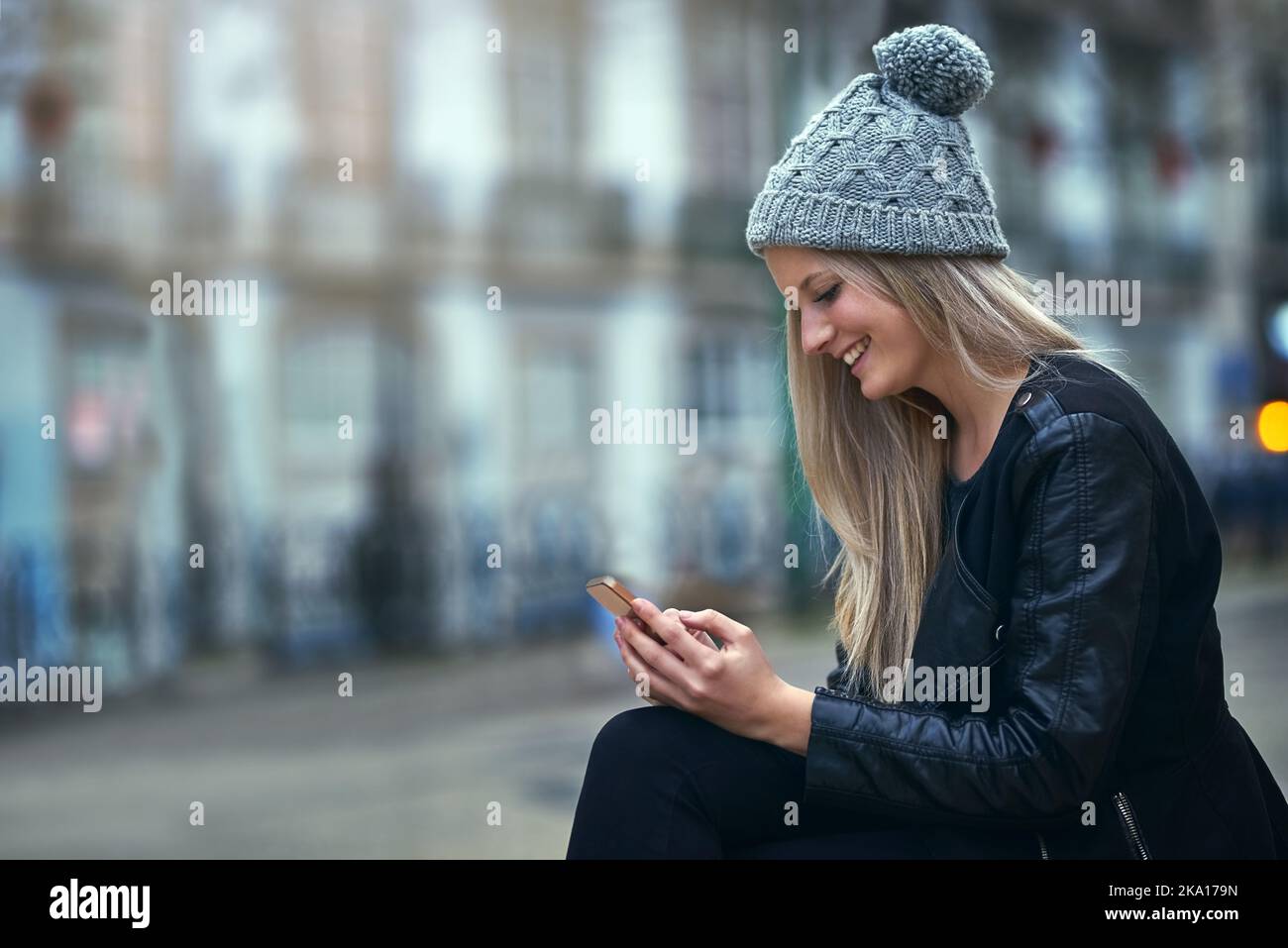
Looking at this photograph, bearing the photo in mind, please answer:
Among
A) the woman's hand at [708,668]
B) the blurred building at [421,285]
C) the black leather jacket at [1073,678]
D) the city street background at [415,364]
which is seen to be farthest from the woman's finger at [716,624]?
the blurred building at [421,285]

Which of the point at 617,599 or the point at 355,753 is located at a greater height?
the point at 617,599

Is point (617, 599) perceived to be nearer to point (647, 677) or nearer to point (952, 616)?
point (647, 677)

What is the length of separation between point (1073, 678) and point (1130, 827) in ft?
0.73

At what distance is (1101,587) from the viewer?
5.57 feet

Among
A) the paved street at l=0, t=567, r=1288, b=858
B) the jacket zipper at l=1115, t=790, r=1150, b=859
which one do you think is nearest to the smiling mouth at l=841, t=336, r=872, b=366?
the jacket zipper at l=1115, t=790, r=1150, b=859

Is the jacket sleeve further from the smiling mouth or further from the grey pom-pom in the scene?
the grey pom-pom

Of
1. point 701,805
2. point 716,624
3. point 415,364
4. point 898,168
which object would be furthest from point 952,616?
point 415,364

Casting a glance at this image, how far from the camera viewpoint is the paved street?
5691 millimetres

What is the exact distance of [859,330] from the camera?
6.47 ft

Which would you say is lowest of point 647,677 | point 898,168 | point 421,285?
point 647,677

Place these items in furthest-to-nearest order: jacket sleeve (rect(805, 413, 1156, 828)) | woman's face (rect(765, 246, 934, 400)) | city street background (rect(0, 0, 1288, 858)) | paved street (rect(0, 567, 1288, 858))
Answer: city street background (rect(0, 0, 1288, 858)) < paved street (rect(0, 567, 1288, 858)) < woman's face (rect(765, 246, 934, 400)) < jacket sleeve (rect(805, 413, 1156, 828))

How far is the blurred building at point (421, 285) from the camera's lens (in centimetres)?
1091

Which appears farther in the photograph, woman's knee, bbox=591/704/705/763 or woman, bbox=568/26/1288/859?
woman's knee, bbox=591/704/705/763
